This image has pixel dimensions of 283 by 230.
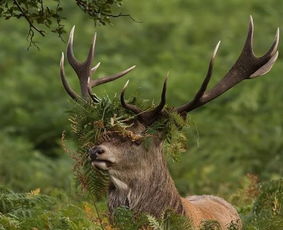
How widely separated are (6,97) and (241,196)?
919cm

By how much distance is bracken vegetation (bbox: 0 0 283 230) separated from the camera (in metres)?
9.09

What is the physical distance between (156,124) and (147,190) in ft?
1.70

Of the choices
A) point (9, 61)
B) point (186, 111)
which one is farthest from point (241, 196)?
point (9, 61)

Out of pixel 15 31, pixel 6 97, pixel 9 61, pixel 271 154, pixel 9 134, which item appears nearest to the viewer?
pixel 271 154

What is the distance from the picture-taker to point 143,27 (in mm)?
25688

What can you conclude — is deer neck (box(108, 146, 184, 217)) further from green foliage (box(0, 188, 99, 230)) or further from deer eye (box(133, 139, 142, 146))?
green foliage (box(0, 188, 99, 230))

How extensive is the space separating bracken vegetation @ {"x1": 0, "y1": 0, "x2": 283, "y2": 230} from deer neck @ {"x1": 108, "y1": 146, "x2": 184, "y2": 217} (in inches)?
6.1

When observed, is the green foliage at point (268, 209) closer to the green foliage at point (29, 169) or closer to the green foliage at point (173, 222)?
the green foliage at point (173, 222)

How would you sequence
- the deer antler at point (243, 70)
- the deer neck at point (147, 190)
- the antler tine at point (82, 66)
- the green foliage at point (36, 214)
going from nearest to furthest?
the green foliage at point (36, 214) → the deer neck at point (147, 190) → the deer antler at point (243, 70) → the antler tine at point (82, 66)

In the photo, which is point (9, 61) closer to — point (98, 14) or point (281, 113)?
point (281, 113)

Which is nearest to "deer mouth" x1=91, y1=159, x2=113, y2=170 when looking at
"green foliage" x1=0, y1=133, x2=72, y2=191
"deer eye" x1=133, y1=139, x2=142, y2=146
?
"deer eye" x1=133, y1=139, x2=142, y2=146

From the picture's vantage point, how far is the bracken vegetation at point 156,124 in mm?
9086

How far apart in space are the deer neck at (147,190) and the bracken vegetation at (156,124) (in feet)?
0.51

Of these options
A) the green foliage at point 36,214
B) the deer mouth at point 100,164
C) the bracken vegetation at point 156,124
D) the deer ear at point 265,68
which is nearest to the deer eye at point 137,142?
the bracken vegetation at point 156,124
